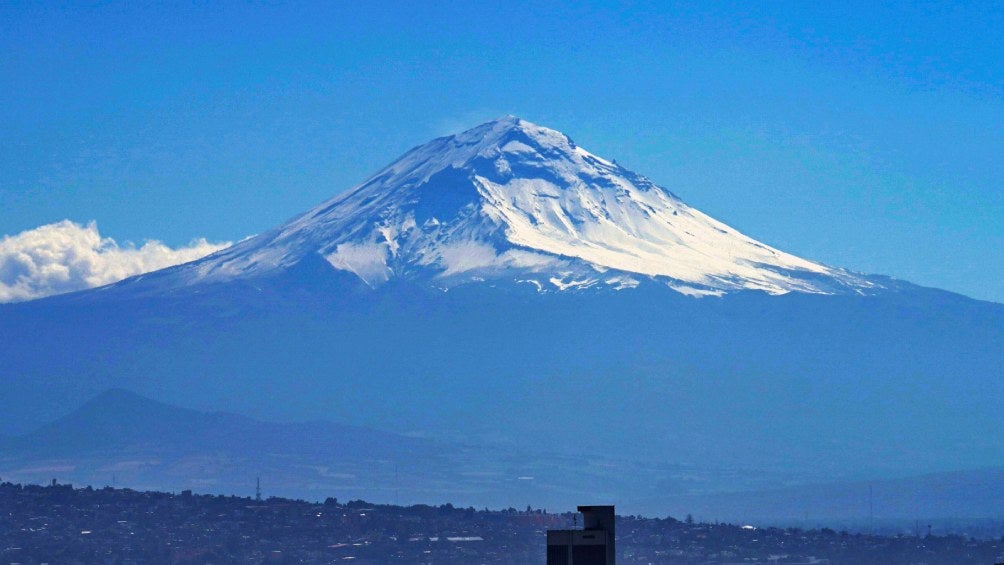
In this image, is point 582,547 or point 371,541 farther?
point 371,541

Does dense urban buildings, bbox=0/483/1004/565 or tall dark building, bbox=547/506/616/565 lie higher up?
dense urban buildings, bbox=0/483/1004/565

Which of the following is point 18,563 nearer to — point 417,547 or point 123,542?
point 123,542

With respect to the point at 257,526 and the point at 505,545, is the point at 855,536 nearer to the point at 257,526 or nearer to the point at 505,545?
the point at 505,545

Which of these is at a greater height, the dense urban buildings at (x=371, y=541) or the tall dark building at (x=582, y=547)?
the dense urban buildings at (x=371, y=541)

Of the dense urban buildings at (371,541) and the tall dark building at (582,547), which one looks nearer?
the tall dark building at (582,547)

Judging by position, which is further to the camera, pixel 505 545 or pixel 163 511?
pixel 163 511

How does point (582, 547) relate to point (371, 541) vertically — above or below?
below

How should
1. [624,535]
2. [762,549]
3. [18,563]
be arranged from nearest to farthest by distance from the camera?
1. [18,563]
2. [762,549]
3. [624,535]

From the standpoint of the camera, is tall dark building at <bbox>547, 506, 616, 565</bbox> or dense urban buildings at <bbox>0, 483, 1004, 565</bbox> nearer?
tall dark building at <bbox>547, 506, 616, 565</bbox>

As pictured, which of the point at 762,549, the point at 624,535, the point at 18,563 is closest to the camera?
the point at 18,563

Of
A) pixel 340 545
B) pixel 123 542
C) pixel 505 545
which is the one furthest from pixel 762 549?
pixel 123 542
